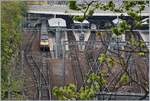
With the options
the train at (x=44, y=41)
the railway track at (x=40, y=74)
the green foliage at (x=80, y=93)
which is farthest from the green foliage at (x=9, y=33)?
the green foliage at (x=80, y=93)

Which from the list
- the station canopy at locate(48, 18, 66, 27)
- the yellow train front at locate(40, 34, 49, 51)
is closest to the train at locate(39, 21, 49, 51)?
the yellow train front at locate(40, 34, 49, 51)

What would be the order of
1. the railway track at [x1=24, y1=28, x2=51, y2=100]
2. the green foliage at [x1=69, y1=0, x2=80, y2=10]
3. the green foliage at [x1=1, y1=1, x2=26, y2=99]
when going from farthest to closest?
the railway track at [x1=24, y1=28, x2=51, y2=100] → the green foliage at [x1=1, y1=1, x2=26, y2=99] → the green foliage at [x1=69, y1=0, x2=80, y2=10]

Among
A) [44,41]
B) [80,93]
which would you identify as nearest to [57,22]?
[44,41]

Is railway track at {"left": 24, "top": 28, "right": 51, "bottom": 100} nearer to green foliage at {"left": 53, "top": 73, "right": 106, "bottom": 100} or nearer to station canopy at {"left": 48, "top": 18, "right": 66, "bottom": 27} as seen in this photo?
station canopy at {"left": 48, "top": 18, "right": 66, "bottom": 27}

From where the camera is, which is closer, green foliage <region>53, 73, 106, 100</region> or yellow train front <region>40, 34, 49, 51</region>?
green foliage <region>53, 73, 106, 100</region>

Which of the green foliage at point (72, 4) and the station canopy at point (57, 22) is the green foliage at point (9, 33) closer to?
the station canopy at point (57, 22)

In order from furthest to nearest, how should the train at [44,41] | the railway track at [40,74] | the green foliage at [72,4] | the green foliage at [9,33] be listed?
the train at [44,41]
the railway track at [40,74]
the green foliage at [9,33]
the green foliage at [72,4]

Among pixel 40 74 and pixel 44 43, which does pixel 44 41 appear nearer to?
pixel 44 43

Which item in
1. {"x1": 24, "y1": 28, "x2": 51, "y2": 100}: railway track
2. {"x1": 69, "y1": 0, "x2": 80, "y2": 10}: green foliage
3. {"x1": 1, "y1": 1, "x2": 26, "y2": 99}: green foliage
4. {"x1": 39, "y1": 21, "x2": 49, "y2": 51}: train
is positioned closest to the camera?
{"x1": 69, "y1": 0, "x2": 80, "y2": 10}: green foliage
